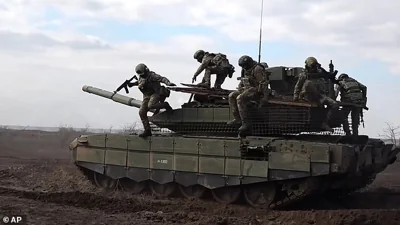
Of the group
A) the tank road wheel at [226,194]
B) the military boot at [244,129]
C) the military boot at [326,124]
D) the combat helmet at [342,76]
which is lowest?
the tank road wheel at [226,194]

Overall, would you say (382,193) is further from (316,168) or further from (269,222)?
(269,222)

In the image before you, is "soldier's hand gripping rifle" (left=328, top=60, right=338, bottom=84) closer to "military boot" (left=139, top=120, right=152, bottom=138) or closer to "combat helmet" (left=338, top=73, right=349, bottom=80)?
"combat helmet" (left=338, top=73, right=349, bottom=80)

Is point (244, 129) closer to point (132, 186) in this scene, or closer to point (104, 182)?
point (132, 186)

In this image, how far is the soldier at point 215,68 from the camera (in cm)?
1555

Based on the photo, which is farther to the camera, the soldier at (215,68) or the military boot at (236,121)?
the soldier at (215,68)

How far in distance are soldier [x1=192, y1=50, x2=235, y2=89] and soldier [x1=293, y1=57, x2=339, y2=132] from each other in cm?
275

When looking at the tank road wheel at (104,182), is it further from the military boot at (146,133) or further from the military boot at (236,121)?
the military boot at (236,121)

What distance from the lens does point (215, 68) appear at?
15516 mm

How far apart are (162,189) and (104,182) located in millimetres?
2023

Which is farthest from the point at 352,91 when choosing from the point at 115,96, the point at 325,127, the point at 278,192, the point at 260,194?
the point at 115,96

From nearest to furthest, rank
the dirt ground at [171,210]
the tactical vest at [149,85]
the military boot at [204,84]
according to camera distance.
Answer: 1. the dirt ground at [171,210]
2. the tactical vest at [149,85]
3. the military boot at [204,84]

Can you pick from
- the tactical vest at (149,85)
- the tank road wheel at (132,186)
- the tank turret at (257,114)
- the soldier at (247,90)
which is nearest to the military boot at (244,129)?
the soldier at (247,90)

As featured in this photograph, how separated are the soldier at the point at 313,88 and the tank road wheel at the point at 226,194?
2.56 metres

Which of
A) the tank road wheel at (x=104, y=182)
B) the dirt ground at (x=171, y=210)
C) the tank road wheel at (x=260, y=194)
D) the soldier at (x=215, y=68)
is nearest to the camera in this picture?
the dirt ground at (x=171, y=210)
